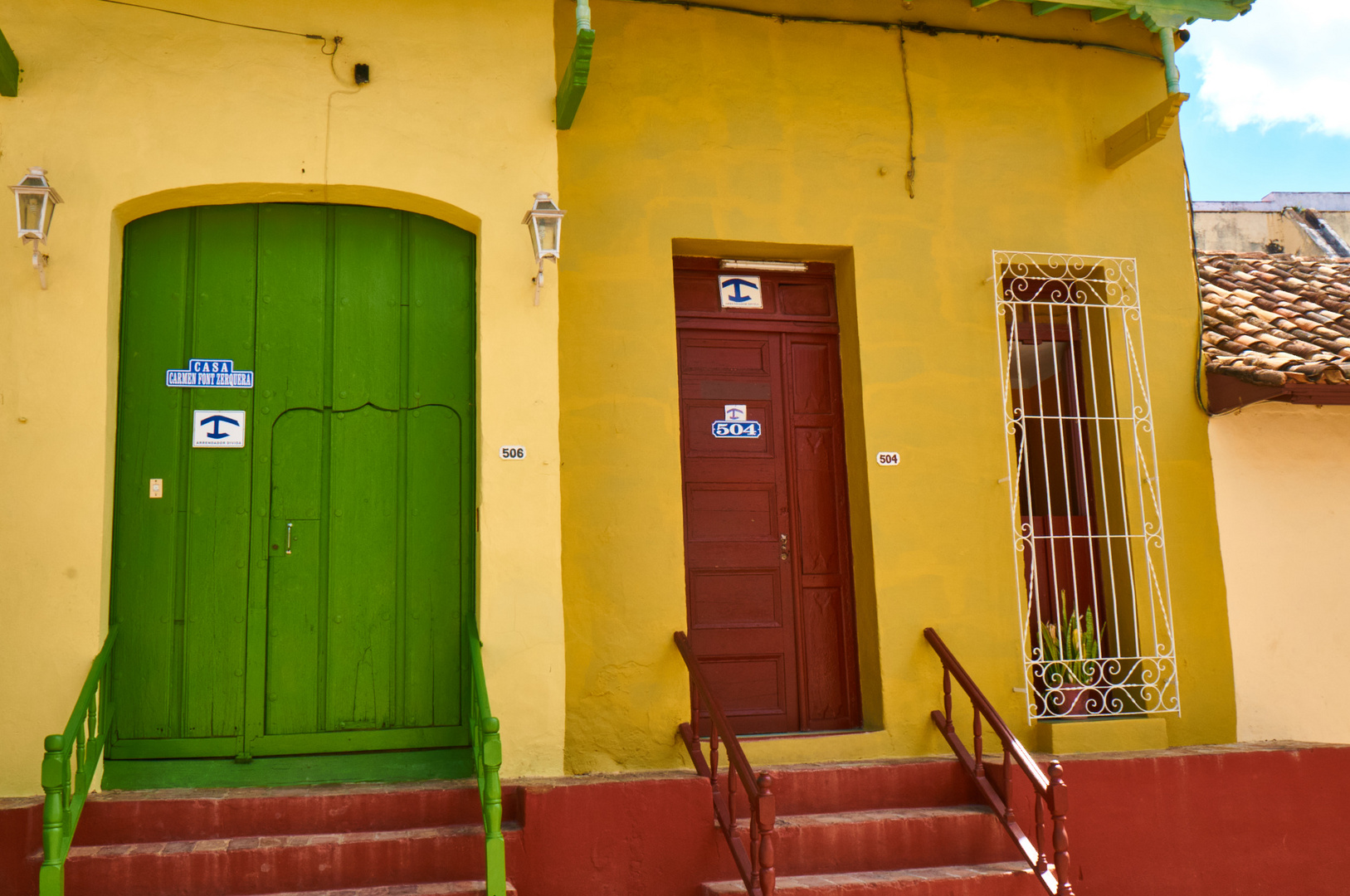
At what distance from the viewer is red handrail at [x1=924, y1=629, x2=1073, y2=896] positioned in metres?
5.04

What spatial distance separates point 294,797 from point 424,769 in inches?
27.8

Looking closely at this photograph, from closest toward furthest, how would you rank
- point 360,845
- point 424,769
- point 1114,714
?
point 360,845 < point 424,769 < point 1114,714

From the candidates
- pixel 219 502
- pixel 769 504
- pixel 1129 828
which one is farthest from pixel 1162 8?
pixel 219 502

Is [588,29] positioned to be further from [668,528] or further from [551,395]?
[668,528]

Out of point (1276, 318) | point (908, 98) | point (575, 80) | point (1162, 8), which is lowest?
point (1276, 318)

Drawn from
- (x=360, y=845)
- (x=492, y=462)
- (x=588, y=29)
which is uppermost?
(x=588, y=29)

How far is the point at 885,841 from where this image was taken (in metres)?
5.38

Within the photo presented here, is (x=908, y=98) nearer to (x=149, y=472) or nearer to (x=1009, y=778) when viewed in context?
(x=1009, y=778)

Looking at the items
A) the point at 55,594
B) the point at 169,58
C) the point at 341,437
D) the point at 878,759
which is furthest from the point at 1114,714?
the point at 169,58

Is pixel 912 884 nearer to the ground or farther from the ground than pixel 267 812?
nearer to the ground

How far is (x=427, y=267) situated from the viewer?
613 cm

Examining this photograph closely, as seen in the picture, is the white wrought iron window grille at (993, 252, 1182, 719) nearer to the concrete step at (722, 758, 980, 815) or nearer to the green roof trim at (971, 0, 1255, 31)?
the concrete step at (722, 758, 980, 815)

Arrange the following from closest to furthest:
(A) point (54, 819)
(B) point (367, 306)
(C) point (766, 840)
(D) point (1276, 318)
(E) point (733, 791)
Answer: (A) point (54, 819) → (C) point (766, 840) → (E) point (733, 791) → (B) point (367, 306) → (D) point (1276, 318)

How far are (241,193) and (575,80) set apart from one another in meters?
1.93
